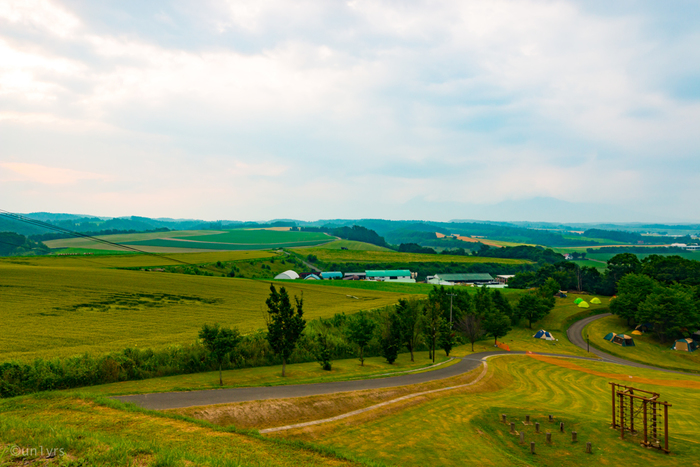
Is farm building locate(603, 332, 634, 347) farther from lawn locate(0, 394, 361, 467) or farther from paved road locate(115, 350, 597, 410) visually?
lawn locate(0, 394, 361, 467)

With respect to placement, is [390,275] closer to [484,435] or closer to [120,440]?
[484,435]

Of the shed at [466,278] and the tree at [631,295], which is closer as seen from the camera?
the tree at [631,295]

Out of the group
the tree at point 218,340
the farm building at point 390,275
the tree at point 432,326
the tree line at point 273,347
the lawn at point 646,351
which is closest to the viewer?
the tree line at point 273,347

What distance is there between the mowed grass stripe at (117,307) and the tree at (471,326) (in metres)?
14.3

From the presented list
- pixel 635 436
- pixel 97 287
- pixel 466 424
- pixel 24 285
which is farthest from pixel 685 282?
pixel 24 285

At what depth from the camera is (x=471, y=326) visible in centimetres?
6078

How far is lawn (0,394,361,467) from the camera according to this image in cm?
1046

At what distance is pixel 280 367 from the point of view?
110 ft

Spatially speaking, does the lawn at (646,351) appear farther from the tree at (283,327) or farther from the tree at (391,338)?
the tree at (283,327)

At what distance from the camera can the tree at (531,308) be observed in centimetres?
7525

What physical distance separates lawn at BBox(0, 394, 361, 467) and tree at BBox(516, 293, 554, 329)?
7333 cm

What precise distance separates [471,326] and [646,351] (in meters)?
32.8

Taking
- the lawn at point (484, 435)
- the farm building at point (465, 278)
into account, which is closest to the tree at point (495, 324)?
the lawn at point (484, 435)

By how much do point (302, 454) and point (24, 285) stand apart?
1991 inches
